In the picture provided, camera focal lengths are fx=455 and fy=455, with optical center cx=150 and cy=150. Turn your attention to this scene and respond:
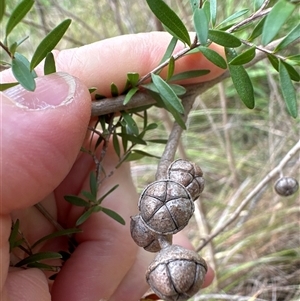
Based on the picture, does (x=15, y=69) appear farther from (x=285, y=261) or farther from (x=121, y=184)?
Result: (x=285, y=261)

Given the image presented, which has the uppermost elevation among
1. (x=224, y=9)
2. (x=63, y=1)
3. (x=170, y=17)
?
(x=170, y=17)

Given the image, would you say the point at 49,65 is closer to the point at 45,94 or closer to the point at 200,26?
the point at 45,94

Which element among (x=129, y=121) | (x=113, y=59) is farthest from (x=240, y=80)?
(x=113, y=59)

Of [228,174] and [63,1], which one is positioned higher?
[63,1]

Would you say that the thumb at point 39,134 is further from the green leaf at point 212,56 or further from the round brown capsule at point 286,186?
the round brown capsule at point 286,186

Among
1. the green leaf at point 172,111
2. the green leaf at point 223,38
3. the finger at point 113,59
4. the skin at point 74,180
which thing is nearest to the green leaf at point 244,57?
the green leaf at point 223,38

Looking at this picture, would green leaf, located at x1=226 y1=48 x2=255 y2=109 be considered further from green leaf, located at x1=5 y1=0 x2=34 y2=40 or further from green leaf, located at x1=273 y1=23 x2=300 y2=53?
green leaf, located at x1=5 y1=0 x2=34 y2=40

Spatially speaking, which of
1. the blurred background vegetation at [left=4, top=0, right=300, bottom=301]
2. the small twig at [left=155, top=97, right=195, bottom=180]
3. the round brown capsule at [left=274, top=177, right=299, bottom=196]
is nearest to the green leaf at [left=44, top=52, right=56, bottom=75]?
the small twig at [left=155, top=97, right=195, bottom=180]

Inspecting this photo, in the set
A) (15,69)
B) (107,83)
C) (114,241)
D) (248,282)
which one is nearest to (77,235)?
(114,241)
